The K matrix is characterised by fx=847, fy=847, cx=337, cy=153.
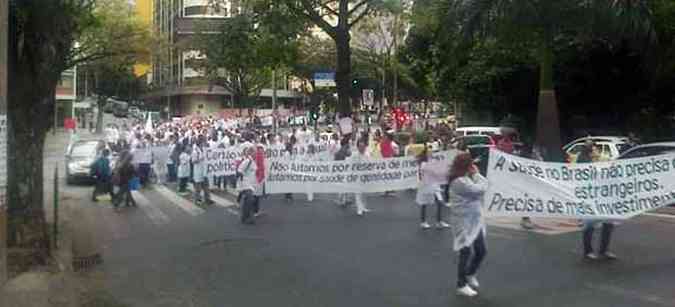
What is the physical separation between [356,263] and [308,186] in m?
7.10

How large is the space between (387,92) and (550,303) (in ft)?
188

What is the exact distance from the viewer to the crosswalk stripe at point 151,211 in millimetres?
16469

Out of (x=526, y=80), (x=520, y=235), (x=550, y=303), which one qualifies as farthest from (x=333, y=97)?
(x=550, y=303)

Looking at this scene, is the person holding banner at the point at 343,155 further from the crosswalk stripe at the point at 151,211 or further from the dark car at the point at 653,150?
the dark car at the point at 653,150

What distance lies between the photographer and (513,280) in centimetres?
976

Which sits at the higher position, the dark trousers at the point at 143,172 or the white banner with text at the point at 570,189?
the white banner with text at the point at 570,189

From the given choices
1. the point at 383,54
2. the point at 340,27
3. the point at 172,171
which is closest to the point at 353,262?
the point at 340,27

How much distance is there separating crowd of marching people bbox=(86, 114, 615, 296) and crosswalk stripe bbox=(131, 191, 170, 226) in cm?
30

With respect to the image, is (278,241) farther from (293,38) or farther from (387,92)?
(387,92)

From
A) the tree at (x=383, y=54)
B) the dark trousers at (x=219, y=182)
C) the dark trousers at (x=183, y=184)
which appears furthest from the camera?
the tree at (x=383, y=54)

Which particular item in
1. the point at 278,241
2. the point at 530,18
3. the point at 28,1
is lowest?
the point at 278,241

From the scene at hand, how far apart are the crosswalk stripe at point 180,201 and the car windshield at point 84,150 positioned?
2.46m

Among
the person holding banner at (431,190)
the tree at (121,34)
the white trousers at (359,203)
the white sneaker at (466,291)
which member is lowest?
the white sneaker at (466,291)

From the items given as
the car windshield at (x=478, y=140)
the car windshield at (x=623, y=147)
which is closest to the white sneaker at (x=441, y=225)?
the car windshield at (x=623, y=147)
